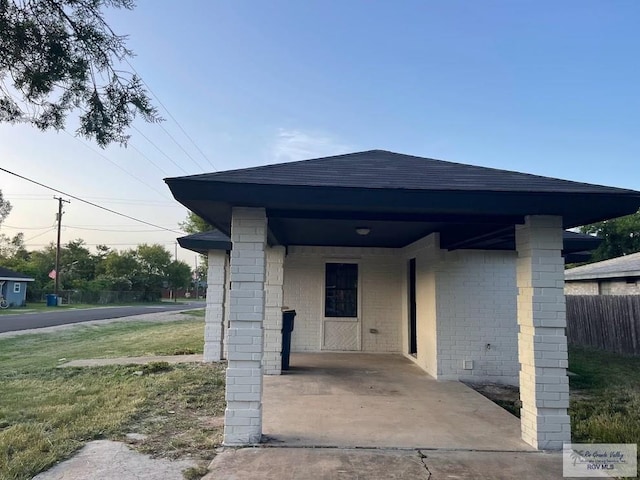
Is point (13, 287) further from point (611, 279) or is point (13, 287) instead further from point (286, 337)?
Result: point (611, 279)

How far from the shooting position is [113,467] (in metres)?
3.48

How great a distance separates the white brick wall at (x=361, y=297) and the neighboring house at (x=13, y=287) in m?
30.2

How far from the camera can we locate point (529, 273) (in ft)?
14.1

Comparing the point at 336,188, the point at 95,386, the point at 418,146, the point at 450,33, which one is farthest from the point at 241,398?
the point at 418,146

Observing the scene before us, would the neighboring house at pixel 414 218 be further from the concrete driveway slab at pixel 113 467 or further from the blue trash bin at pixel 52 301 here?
the blue trash bin at pixel 52 301

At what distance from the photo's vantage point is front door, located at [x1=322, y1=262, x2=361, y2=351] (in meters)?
10.2

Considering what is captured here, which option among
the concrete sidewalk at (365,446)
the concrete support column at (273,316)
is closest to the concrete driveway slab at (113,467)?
the concrete sidewalk at (365,446)

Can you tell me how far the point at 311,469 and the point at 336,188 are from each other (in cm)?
239

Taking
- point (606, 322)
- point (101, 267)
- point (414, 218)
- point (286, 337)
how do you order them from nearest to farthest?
point (414, 218) < point (286, 337) < point (606, 322) < point (101, 267)

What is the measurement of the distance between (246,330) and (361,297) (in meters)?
6.22

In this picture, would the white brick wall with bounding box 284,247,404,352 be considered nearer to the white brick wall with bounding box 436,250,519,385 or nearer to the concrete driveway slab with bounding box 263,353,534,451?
the concrete driveway slab with bounding box 263,353,534,451

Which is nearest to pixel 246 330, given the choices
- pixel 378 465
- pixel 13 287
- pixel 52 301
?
pixel 378 465

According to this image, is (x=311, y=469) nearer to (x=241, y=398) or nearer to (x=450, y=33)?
(x=241, y=398)

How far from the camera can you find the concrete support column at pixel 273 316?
7.57 metres
